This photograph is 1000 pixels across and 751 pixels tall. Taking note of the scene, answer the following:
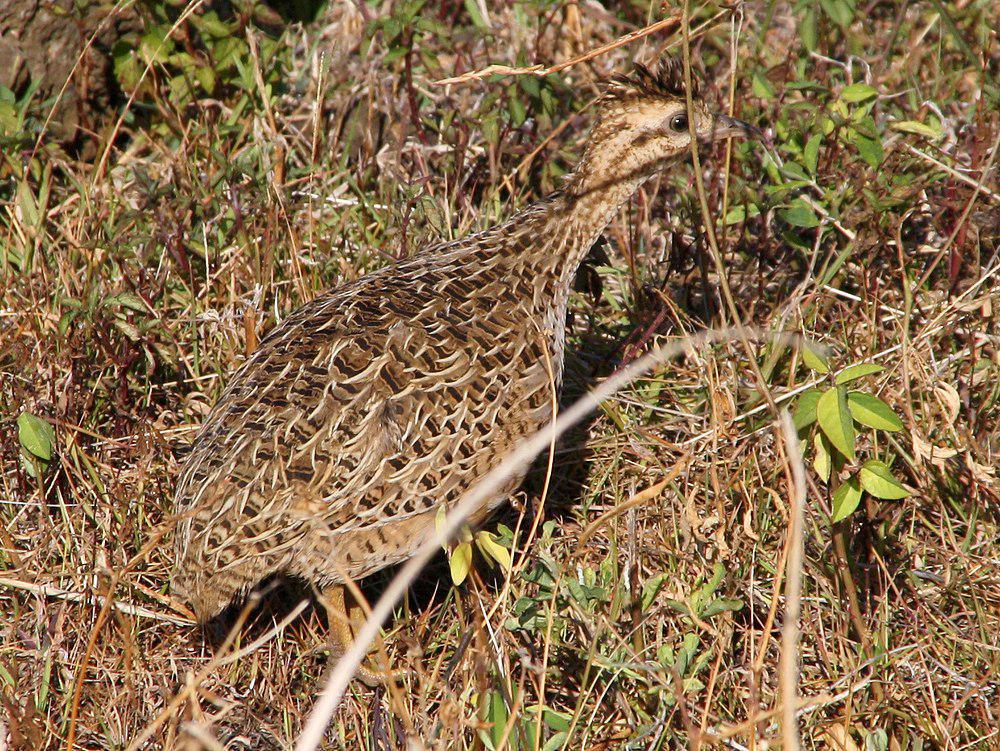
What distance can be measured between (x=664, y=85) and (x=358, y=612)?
93.6 inches

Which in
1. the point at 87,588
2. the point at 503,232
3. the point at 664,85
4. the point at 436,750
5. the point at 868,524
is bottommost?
the point at 868,524

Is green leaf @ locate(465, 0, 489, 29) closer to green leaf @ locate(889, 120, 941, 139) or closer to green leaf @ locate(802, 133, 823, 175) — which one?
green leaf @ locate(802, 133, 823, 175)

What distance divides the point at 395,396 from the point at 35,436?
1458 mm

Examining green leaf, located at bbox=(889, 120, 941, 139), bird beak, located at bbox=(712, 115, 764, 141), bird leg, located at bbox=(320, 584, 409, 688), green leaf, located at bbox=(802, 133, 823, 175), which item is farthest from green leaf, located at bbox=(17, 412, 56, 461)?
green leaf, located at bbox=(889, 120, 941, 139)

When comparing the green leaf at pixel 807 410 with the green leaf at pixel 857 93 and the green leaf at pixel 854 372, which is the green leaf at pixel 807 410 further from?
the green leaf at pixel 857 93

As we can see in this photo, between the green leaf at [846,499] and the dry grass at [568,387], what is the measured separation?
264mm

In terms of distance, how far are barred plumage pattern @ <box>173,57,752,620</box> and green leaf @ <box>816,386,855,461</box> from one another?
2.99 feet

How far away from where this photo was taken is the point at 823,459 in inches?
141

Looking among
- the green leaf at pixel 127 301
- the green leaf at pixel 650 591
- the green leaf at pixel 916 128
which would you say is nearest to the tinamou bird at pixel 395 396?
the green leaf at pixel 650 591

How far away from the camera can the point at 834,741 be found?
384cm

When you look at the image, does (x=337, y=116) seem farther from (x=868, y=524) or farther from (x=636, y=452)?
(x=868, y=524)

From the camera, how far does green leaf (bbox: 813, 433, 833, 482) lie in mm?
3578

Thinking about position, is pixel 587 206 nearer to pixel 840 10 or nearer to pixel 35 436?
pixel 840 10

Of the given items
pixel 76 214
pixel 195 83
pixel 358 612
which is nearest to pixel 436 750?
pixel 358 612
